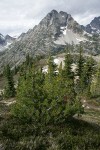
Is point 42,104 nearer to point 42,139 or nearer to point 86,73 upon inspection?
point 42,139

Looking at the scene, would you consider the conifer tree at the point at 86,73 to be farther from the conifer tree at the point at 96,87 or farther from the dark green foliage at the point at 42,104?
the dark green foliage at the point at 42,104

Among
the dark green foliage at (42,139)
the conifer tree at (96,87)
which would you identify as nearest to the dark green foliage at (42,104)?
the dark green foliage at (42,139)

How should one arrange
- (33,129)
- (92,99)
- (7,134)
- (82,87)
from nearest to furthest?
(7,134) → (33,129) → (92,99) → (82,87)

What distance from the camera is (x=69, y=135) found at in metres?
16.6

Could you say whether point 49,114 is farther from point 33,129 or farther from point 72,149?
point 72,149

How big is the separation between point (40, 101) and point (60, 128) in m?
4.05

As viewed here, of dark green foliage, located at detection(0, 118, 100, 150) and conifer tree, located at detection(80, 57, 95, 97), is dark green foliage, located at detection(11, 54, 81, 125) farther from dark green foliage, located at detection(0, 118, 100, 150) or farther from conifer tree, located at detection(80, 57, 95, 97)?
conifer tree, located at detection(80, 57, 95, 97)

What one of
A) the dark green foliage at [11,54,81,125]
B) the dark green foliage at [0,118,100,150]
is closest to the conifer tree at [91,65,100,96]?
the dark green foliage at [11,54,81,125]

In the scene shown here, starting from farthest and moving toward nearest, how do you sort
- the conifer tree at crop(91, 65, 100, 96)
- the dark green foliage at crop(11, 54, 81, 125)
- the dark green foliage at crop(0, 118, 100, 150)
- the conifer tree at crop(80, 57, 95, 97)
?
the conifer tree at crop(80, 57, 95, 97), the conifer tree at crop(91, 65, 100, 96), the dark green foliage at crop(11, 54, 81, 125), the dark green foliage at crop(0, 118, 100, 150)

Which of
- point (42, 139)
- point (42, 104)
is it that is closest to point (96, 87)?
point (42, 104)

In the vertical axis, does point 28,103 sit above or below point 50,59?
below

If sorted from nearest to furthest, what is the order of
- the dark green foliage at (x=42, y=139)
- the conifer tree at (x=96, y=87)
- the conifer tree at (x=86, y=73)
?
1. the dark green foliage at (x=42, y=139)
2. the conifer tree at (x=96, y=87)
3. the conifer tree at (x=86, y=73)

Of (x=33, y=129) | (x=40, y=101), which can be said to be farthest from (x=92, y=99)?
(x=33, y=129)

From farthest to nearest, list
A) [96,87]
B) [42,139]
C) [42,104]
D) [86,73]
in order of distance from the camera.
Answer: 1. [86,73]
2. [96,87]
3. [42,104]
4. [42,139]
